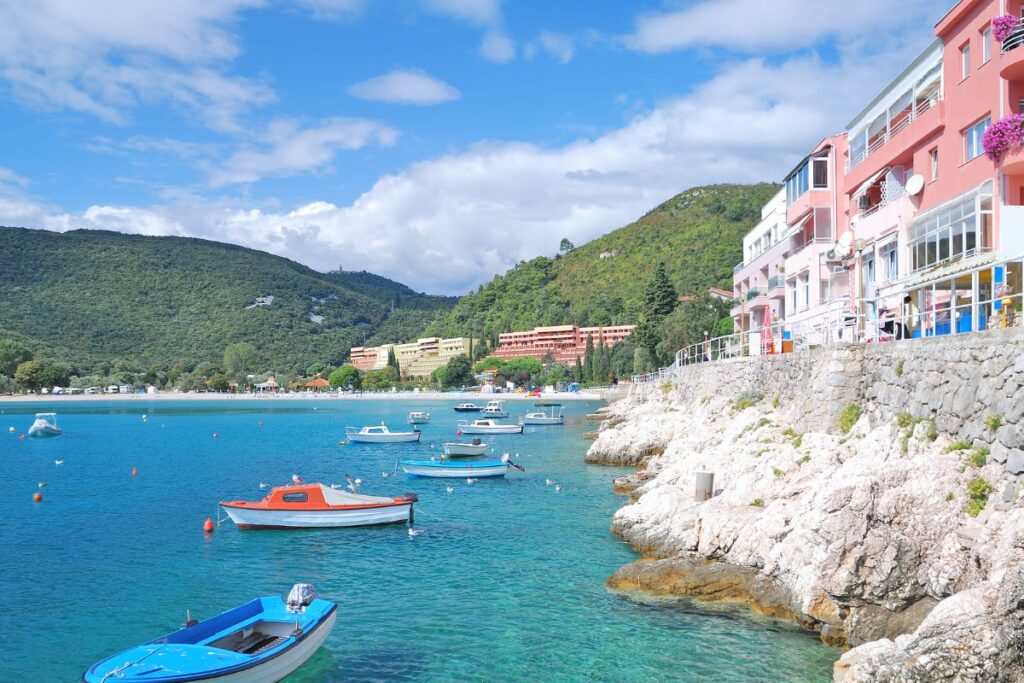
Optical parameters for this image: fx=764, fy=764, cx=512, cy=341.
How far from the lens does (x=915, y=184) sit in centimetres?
2630

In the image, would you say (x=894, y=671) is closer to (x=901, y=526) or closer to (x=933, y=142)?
(x=901, y=526)

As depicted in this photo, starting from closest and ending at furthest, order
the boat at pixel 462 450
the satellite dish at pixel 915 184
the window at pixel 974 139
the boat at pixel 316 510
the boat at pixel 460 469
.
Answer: the window at pixel 974 139 → the boat at pixel 316 510 → the satellite dish at pixel 915 184 → the boat at pixel 460 469 → the boat at pixel 462 450

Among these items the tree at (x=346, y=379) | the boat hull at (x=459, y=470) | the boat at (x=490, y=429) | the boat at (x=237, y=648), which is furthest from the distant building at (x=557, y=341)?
the boat at (x=237, y=648)

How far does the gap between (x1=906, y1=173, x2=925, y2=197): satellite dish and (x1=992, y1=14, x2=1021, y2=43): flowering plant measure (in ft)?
18.4

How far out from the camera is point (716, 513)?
59.3ft

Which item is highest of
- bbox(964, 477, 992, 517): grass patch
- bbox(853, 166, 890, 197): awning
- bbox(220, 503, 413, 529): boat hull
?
bbox(853, 166, 890, 197): awning

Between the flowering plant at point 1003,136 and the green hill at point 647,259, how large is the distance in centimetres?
9530

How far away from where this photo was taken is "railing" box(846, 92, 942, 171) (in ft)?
86.5

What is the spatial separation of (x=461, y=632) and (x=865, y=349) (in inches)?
506

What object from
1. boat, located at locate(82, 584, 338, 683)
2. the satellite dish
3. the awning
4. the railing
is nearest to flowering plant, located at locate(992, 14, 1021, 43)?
the railing

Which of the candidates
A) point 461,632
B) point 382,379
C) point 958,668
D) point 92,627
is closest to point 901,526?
point 958,668

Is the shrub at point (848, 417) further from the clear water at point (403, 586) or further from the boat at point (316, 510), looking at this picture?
the boat at point (316, 510)

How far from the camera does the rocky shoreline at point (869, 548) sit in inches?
415

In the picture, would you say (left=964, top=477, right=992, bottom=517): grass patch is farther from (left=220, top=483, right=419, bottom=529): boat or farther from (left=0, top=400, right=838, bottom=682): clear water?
(left=220, top=483, right=419, bottom=529): boat
